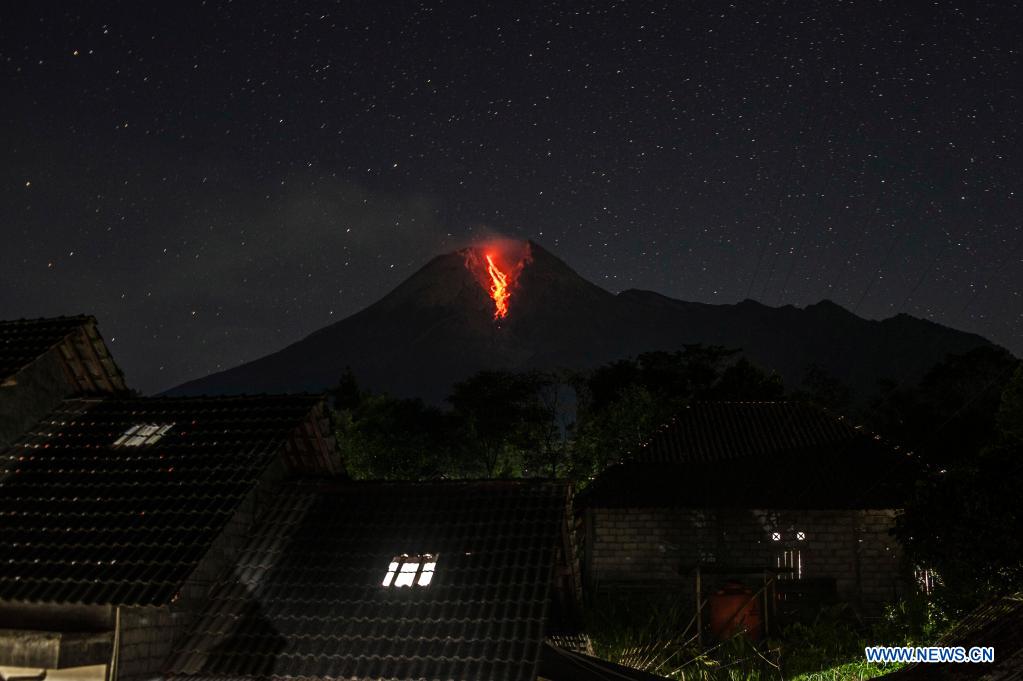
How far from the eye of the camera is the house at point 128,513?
1215 centimetres

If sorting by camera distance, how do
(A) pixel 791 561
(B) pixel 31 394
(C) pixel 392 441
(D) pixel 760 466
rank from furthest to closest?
1. (C) pixel 392 441
2. (D) pixel 760 466
3. (A) pixel 791 561
4. (B) pixel 31 394

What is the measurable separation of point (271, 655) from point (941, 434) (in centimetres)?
4334

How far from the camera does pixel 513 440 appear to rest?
58438 mm

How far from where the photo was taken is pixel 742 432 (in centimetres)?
3234

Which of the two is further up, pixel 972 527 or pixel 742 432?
pixel 742 432

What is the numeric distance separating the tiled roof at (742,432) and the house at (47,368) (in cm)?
1826

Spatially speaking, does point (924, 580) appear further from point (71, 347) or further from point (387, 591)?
point (71, 347)

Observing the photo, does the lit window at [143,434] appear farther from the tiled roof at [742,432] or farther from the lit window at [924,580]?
the lit window at [924,580]

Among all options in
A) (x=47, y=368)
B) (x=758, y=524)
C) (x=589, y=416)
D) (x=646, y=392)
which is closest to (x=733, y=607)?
(x=758, y=524)

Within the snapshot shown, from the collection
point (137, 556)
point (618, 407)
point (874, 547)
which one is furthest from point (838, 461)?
point (137, 556)

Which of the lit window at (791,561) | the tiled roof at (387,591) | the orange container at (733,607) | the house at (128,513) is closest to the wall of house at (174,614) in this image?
the house at (128,513)

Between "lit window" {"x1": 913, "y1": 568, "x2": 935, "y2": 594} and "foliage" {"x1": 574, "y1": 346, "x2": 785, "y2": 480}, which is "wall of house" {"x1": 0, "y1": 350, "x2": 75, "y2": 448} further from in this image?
"foliage" {"x1": 574, "y1": 346, "x2": 785, "y2": 480}

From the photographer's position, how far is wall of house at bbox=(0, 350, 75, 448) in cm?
1587

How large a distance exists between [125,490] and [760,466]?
21198mm
